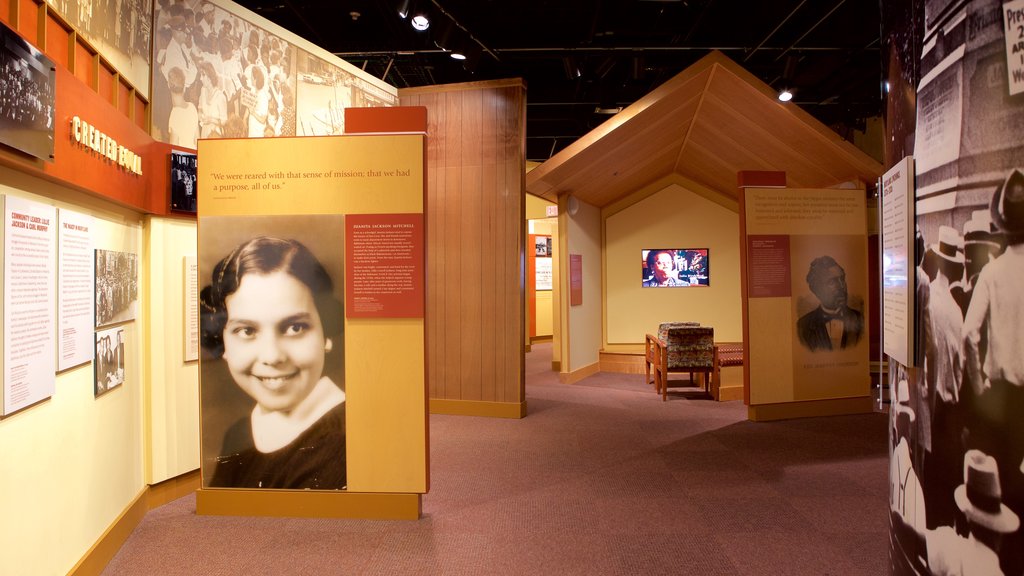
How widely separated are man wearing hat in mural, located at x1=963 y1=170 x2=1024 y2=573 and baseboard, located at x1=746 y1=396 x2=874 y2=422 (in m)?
5.23

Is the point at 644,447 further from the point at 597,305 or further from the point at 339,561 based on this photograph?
the point at 597,305

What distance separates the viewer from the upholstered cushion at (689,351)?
736cm

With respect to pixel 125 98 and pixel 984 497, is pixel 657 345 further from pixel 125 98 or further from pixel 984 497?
pixel 984 497

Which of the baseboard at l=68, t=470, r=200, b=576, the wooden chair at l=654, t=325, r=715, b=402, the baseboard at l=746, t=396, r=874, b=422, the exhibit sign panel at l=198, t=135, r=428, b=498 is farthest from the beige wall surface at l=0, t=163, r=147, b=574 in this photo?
the wooden chair at l=654, t=325, r=715, b=402

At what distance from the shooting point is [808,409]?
6297 millimetres

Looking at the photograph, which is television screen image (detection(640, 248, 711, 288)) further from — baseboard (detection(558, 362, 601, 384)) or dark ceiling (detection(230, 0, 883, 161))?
dark ceiling (detection(230, 0, 883, 161))

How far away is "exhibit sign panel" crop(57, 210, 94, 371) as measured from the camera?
2.59m

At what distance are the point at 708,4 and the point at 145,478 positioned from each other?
24.1ft

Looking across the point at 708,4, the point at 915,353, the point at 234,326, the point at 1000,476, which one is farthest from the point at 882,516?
the point at 708,4

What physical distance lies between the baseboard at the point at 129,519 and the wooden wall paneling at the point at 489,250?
3.17 meters

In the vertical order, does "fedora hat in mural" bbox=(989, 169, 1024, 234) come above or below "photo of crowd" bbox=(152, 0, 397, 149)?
below

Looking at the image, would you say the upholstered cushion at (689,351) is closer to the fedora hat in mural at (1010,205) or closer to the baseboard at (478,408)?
the baseboard at (478,408)

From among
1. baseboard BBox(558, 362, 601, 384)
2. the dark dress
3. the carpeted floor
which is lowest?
the carpeted floor

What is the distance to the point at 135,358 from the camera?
359 cm
